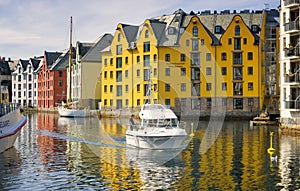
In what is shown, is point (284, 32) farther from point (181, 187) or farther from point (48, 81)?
point (48, 81)

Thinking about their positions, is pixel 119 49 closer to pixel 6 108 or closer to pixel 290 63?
pixel 290 63

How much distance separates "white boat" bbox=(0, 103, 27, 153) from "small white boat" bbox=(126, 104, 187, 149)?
10077 millimetres

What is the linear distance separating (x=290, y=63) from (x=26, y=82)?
Result: 110636 mm

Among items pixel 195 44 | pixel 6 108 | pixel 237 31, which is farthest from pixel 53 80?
pixel 6 108

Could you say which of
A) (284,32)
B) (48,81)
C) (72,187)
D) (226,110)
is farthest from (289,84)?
(48,81)

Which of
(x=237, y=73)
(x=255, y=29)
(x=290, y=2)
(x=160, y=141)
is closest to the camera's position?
(x=160, y=141)

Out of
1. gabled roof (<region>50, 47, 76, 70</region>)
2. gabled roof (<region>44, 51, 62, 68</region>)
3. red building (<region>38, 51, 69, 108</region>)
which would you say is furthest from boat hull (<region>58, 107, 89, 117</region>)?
gabled roof (<region>44, 51, 62, 68</region>)

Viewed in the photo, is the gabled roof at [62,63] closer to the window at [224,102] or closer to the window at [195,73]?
the window at [195,73]

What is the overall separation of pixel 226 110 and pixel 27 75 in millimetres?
84509

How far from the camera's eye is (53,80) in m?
132

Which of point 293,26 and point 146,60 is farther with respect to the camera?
point 146,60

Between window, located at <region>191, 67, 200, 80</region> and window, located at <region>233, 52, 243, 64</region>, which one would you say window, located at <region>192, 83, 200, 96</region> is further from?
→ window, located at <region>233, 52, 243, 64</region>

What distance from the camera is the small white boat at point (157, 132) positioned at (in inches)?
1543

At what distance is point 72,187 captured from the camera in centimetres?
2575
